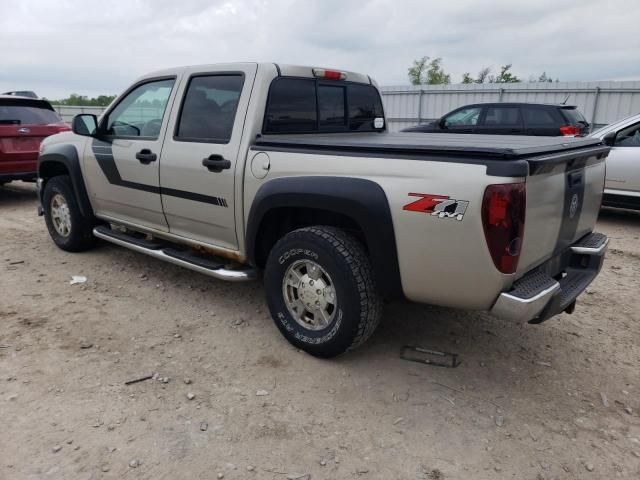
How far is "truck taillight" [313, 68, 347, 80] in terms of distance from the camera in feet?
13.2

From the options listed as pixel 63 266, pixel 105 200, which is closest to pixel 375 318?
pixel 105 200

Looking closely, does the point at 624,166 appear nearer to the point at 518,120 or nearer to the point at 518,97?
the point at 518,120

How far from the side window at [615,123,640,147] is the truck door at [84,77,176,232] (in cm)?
625

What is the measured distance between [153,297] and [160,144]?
129 cm

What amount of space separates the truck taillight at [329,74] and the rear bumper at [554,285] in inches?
86.0

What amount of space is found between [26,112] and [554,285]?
28.1 ft

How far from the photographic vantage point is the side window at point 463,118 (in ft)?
37.1

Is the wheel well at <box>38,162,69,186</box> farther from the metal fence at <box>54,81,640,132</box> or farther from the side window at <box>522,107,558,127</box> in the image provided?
the side window at <box>522,107,558,127</box>

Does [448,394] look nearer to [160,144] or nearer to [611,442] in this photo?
[611,442]

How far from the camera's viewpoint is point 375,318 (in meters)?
3.19

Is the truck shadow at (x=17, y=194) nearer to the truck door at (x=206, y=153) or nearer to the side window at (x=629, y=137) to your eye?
the truck door at (x=206, y=153)

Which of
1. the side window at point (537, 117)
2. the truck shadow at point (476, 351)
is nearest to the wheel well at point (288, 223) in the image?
the truck shadow at point (476, 351)

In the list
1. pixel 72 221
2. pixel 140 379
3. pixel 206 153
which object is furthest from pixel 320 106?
pixel 72 221

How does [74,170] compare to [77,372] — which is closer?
[77,372]
